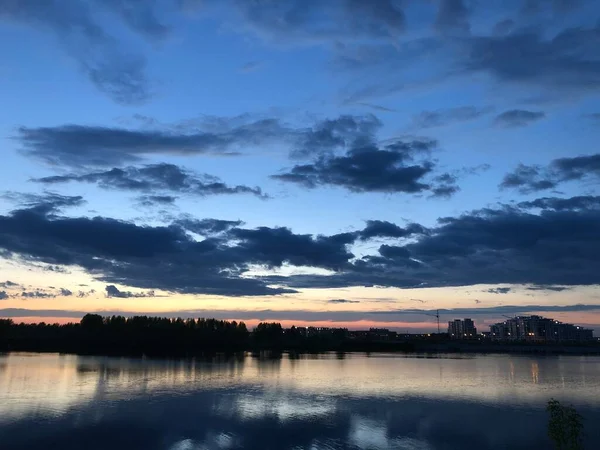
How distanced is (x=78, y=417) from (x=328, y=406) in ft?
94.0

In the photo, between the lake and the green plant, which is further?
the lake

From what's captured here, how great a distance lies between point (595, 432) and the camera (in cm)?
4997

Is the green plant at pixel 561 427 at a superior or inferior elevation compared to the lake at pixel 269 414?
superior

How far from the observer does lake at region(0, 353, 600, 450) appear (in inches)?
1706

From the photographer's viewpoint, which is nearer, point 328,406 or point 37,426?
point 37,426

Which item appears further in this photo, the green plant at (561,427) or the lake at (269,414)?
the lake at (269,414)

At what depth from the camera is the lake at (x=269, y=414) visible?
142 ft

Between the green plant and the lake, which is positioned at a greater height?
the green plant

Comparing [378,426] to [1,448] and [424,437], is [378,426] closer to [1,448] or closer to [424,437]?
[424,437]

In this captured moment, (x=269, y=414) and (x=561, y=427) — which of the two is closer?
(x=561, y=427)

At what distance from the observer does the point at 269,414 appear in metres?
56.3

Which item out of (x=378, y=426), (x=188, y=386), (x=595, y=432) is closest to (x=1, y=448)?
(x=378, y=426)

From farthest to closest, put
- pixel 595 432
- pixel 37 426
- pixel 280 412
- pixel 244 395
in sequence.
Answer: pixel 244 395 < pixel 280 412 < pixel 595 432 < pixel 37 426

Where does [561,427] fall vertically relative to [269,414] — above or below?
above
